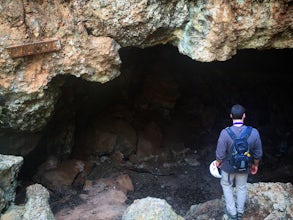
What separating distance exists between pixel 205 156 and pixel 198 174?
0.76 meters

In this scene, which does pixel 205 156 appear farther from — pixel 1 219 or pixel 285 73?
pixel 1 219

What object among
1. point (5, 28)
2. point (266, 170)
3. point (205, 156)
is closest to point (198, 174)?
point (205, 156)

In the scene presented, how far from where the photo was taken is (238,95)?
8492 mm

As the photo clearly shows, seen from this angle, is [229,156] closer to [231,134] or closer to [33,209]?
[231,134]

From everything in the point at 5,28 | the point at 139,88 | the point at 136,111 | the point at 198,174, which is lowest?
the point at 198,174

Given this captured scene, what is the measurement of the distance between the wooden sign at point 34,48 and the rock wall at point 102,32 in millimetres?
61

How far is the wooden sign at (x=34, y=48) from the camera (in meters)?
4.22

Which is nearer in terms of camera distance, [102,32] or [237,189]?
[237,189]

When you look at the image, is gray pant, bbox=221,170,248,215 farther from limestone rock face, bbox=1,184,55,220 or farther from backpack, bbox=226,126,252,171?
limestone rock face, bbox=1,184,55,220

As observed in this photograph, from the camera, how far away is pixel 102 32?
460 centimetres

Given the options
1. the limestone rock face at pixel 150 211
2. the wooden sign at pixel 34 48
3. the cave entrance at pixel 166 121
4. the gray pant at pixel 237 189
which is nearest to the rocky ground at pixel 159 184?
the cave entrance at pixel 166 121

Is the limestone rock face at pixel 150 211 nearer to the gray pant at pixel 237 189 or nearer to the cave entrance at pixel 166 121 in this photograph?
the gray pant at pixel 237 189

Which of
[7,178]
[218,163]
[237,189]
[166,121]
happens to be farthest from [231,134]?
[166,121]

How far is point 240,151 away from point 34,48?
273cm
